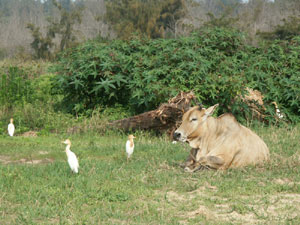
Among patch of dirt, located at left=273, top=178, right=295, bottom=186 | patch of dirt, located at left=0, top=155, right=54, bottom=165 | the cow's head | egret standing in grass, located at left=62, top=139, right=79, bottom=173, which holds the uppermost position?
the cow's head

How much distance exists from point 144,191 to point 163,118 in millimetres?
4184

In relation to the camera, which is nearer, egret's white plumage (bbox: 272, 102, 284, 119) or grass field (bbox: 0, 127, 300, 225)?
grass field (bbox: 0, 127, 300, 225)

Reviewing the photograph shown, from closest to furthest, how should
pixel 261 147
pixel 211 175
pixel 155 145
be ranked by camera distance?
pixel 211 175, pixel 261 147, pixel 155 145

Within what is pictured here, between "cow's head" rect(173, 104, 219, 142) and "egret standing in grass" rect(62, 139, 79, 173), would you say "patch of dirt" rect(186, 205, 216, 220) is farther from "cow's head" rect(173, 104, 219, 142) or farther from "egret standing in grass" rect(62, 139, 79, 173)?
"egret standing in grass" rect(62, 139, 79, 173)

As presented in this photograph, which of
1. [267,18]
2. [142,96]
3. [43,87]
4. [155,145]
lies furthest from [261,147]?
[267,18]

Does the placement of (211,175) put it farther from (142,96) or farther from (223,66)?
(223,66)

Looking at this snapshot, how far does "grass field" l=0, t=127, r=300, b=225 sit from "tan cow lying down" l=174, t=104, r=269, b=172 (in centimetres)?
16

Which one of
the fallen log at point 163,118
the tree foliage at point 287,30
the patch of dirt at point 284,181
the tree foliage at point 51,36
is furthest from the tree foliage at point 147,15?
the patch of dirt at point 284,181

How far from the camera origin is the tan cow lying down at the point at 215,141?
22.3ft

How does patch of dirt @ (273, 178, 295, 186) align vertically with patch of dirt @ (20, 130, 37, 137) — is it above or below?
above

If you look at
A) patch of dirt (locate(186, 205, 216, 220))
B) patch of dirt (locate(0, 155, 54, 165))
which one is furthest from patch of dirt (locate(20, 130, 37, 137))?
patch of dirt (locate(186, 205, 216, 220))

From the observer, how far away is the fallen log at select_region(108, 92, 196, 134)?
971 cm

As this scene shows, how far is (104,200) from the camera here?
5609mm

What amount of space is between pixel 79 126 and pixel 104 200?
541cm
